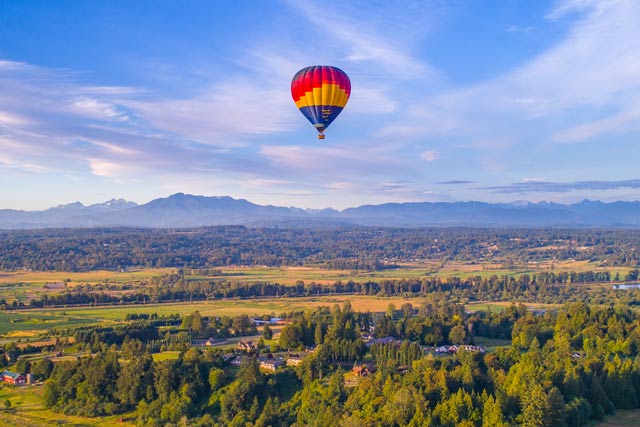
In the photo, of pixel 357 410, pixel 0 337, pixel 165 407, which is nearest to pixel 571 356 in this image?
pixel 357 410

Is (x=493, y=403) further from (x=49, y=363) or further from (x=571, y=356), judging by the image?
(x=49, y=363)

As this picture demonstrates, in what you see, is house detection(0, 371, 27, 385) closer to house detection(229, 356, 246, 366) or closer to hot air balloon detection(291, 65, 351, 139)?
house detection(229, 356, 246, 366)

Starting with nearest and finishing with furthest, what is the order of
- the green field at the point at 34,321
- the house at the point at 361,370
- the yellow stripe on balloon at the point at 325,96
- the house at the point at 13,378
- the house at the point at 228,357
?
1. the house at the point at 361,370
2. the yellow stripe on balloon at the point at 325,96
3. the house at the point at 13,378
4. the house at the point at 228,357
5. the green field at the point at 34,321

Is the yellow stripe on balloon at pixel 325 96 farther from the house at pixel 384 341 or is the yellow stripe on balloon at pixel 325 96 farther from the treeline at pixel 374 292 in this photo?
the treeline at pixel 374 292

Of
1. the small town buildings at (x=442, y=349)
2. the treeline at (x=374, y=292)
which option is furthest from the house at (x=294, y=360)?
the treeline at (x=374, y=292)

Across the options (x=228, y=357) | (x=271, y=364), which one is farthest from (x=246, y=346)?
(x=271, y=364)

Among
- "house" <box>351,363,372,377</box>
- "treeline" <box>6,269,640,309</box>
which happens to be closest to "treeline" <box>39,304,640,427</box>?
"house" <box>351,363,372,377</box>

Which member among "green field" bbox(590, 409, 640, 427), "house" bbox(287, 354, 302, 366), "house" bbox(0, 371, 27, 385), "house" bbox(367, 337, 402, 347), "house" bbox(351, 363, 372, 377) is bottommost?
"house" bbox(0, 371, 27, 385)
